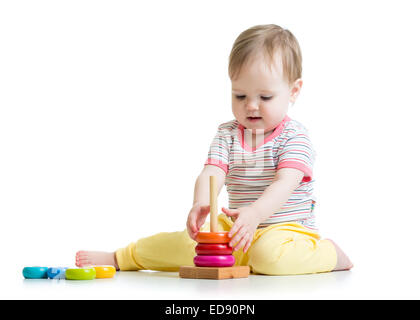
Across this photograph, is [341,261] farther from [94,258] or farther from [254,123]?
[94,258]

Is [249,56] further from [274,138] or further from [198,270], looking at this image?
[198,270]

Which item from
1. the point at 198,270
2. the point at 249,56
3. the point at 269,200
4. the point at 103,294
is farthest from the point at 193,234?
the point at 249,56

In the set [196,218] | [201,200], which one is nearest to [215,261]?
[196,218]

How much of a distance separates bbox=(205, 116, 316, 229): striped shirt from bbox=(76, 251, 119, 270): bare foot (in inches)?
17.9

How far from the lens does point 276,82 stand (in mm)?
Answer: 2309

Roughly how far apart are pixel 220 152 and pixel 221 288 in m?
0.76

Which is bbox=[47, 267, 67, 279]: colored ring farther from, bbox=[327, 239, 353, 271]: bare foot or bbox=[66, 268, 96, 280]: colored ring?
bbox=[327, 239, 353, 271]: bare foot

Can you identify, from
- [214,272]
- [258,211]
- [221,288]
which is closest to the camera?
[221,288]

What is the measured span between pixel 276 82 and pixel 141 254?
0.74 metres

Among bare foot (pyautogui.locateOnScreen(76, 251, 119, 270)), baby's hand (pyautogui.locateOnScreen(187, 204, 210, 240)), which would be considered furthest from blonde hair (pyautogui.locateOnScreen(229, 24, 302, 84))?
bare foot (pyautogui.locateOnScreen(76, 251, 119, 270))

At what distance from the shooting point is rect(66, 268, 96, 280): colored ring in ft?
6.64

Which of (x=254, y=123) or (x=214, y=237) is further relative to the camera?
(x=254, y=123)

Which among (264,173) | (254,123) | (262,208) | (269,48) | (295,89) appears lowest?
(262,208)

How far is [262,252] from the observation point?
7.04 feet
